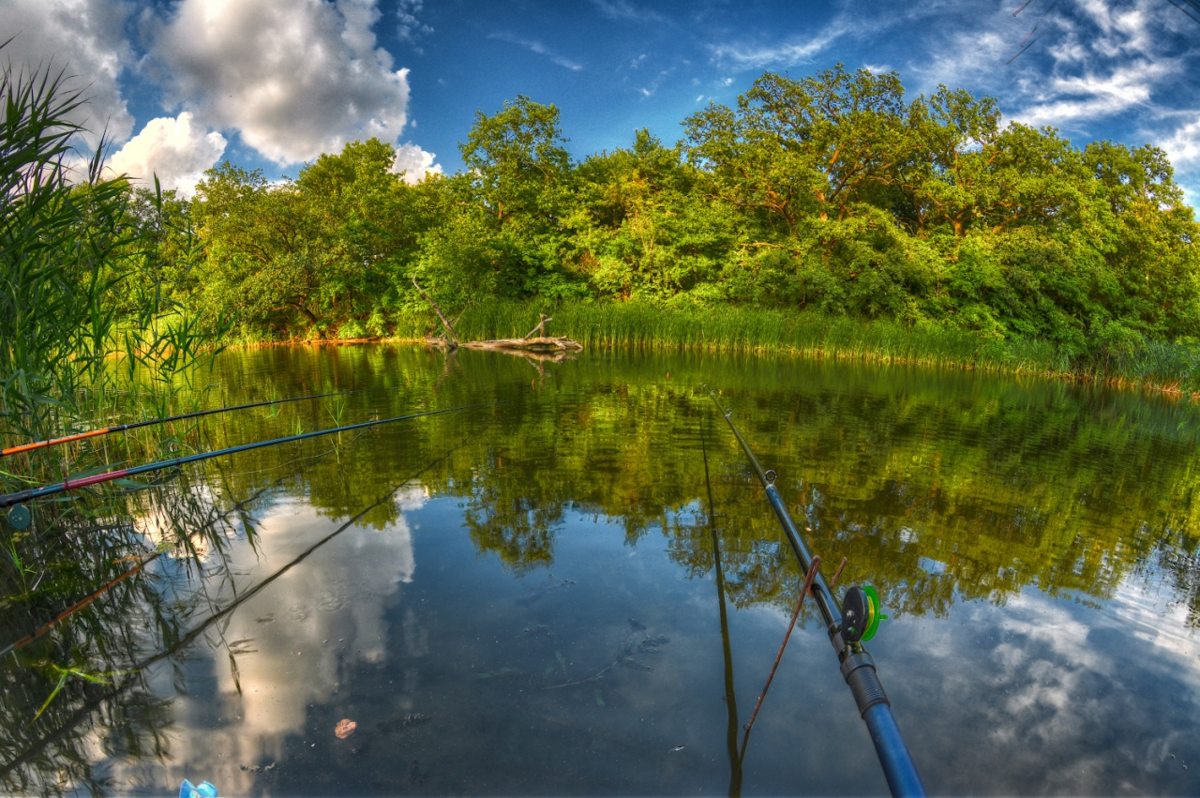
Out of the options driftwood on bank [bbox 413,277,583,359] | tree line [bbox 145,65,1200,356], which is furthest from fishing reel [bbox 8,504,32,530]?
tree line [bbox 145,65,1200,356]

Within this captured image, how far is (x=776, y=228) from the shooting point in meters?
24.3

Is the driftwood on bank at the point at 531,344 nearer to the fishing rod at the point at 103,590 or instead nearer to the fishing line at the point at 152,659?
the fishing rod at the point at 103,590

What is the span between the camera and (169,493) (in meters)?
4.43

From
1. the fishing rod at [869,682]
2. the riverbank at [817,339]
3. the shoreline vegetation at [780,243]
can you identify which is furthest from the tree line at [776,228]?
the fishing rod at [869,682]

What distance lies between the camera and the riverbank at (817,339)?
626 inches

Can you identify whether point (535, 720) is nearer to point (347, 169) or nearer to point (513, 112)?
point (513, 112)

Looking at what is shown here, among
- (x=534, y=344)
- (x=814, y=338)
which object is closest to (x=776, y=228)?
(x=814, y=338)

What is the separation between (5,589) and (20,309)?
1.42 metres

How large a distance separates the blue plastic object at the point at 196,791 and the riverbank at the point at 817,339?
18.8 metres

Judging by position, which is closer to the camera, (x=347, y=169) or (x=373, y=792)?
(x=373, y=792)

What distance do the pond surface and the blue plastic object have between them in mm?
529

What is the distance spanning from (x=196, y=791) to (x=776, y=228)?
83.4 ft

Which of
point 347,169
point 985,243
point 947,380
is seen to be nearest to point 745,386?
point 947,380

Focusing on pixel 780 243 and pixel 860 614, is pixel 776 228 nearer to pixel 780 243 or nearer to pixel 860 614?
pixel 780 243
